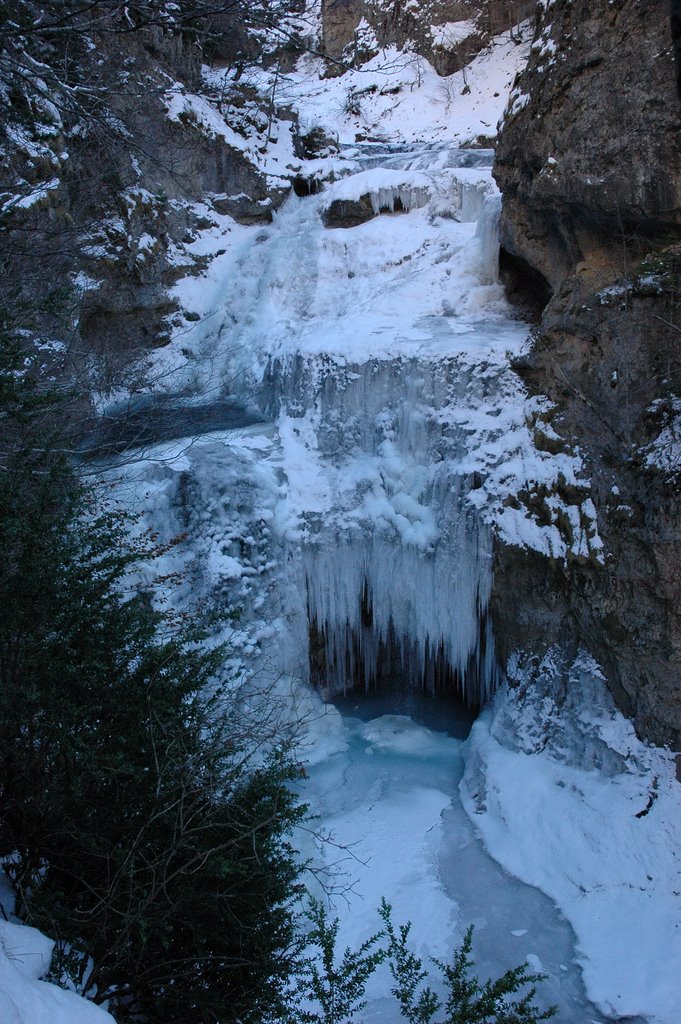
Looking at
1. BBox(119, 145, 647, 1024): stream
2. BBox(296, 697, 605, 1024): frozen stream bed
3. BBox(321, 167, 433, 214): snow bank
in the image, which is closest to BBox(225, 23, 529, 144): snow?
BBox(321, 167, 433, 214): snow bank

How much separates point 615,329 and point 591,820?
14.1ft

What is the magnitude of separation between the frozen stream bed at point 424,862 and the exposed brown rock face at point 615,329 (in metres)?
1.66

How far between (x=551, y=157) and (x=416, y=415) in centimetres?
287

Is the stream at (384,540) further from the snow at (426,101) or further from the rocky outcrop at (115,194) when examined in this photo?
the snow at (426,101)

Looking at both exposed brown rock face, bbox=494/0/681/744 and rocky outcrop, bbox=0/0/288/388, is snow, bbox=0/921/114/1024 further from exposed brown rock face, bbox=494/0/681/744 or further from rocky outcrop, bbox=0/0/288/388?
exposed brown rock face, bbox=494/0/681/744

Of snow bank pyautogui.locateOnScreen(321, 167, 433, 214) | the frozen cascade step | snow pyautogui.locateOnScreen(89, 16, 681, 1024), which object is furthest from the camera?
snow bank pyautogui.locateOnScreen(321, 167, 433, 214)

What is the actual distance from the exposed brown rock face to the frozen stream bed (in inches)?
65.3

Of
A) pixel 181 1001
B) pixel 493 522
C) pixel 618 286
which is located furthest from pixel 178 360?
pixel 181 1001

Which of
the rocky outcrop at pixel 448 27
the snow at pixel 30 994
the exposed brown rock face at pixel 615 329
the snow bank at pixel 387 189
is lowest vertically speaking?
the snow at pixel 30 994

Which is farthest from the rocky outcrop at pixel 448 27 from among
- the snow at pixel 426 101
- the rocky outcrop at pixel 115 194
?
the rocky outcrop at pixel 115 194

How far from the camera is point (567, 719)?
6.43 m

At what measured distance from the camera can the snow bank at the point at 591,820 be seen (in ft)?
16.5

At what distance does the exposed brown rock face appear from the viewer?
19.3ft

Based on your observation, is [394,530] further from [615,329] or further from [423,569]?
[615,329]
